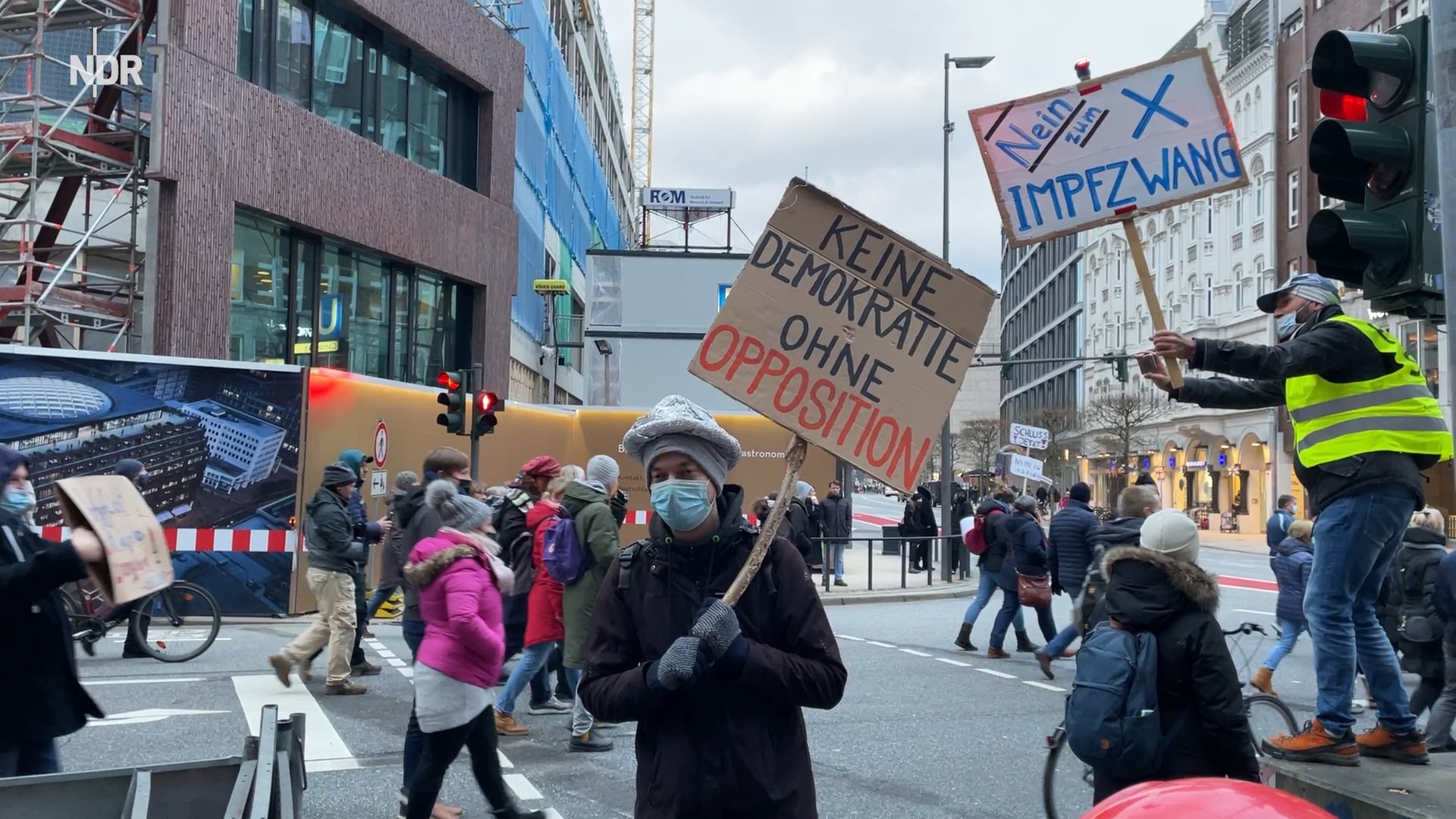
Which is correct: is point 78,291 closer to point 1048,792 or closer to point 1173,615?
point 1048,792

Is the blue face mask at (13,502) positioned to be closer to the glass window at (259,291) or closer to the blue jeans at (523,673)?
the blue jeans at (523,673)

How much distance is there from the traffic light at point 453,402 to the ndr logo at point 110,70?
6.37 m

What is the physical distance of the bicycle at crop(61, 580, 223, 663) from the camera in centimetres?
1121

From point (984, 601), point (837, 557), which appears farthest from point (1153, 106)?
point (837, 557)

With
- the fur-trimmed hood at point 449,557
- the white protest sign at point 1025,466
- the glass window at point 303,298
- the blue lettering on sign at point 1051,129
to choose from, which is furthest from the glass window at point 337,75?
the blue lettering on sign at point 1051,129

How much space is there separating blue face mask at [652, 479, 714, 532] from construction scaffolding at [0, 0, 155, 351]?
16633 millimetres

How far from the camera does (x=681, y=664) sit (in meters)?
2.95

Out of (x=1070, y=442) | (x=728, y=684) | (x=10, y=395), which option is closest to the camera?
(x=728, y=684)

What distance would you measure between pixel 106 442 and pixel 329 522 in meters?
5.83

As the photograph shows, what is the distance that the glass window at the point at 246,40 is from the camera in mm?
18938

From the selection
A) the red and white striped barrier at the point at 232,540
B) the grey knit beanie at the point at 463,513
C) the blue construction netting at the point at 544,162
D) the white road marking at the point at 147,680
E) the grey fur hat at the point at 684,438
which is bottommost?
the white road marking at the point at 147,680

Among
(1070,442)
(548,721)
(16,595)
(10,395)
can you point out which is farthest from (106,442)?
(1070,442)

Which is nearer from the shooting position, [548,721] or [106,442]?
[548,721]

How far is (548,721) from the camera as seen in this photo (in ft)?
29.3
